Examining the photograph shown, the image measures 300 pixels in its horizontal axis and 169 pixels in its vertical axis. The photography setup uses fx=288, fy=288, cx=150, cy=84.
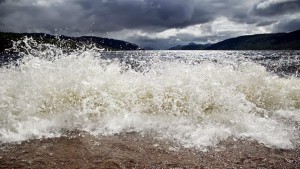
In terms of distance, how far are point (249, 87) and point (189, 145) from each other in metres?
6.97

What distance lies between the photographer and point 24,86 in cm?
1006

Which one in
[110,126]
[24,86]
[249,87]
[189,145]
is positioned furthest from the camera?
[249,87]

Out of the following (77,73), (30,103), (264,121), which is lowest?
(264,121)

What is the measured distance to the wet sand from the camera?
5527mm

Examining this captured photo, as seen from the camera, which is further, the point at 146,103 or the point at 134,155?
the point at 146,103

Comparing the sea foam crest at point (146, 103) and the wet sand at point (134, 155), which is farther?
the sea foam crest at point (146, 103)

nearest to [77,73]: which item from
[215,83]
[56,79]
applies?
[56,79]

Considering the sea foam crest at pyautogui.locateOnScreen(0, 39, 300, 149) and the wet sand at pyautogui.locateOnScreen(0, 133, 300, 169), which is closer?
the wet sand at pyautogui.locateOnScreen(0, 133, 300, 169)

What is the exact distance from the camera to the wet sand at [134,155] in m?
5.53

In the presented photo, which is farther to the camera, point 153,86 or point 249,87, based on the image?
point 249,87

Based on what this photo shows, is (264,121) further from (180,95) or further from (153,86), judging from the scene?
(153,86)

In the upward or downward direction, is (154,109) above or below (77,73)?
below

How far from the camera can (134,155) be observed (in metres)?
6.01

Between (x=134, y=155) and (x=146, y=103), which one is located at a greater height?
(x=146, y=103)
